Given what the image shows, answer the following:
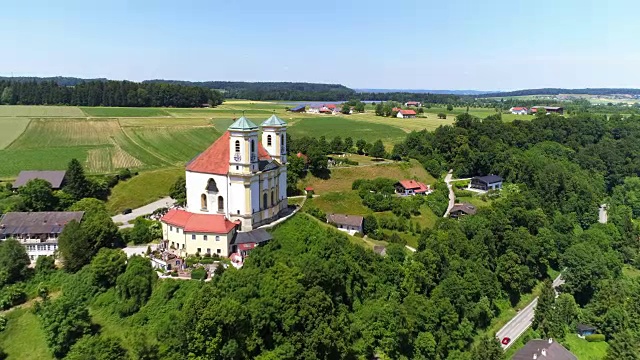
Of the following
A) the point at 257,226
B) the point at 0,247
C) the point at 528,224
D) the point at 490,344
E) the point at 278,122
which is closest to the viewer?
the point at 490,344

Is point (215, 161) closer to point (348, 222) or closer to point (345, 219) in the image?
point (345, 219)

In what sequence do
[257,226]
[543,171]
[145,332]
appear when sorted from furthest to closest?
[543,171], [257,226], [145,332]

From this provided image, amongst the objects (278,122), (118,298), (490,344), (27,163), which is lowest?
(490,344)

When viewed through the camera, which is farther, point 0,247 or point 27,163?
point 27,163

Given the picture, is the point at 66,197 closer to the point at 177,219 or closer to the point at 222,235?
the point at 177,219

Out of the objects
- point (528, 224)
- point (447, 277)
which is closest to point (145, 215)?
point (447, 277)

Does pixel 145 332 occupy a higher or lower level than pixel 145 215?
lower

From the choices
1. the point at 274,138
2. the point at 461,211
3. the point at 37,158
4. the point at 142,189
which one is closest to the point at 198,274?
the point at 274,138

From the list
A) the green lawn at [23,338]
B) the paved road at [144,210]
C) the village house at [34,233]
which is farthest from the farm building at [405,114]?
the green lawn at [23,338]
